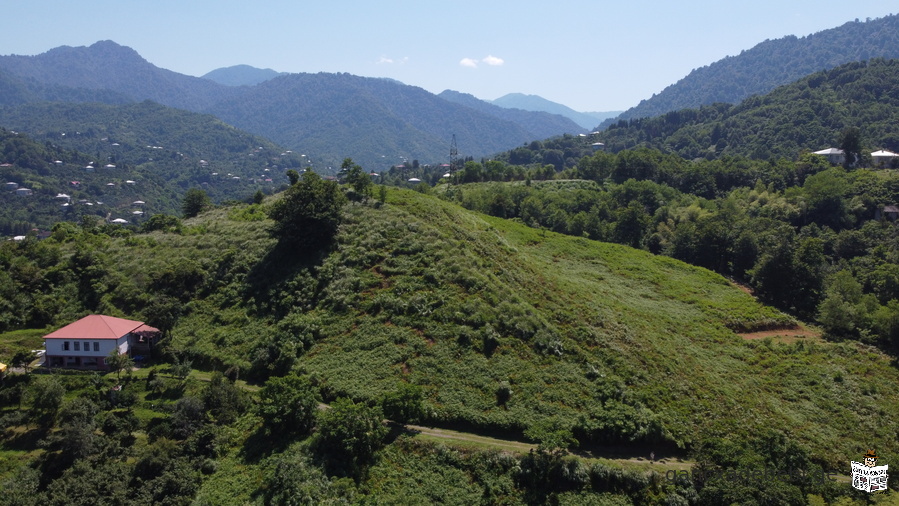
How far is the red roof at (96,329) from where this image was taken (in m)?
33.8

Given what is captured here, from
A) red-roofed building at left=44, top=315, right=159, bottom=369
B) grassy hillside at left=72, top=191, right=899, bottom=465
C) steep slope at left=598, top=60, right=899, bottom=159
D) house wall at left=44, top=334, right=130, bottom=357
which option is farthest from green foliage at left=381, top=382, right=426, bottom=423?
steep slope at left=598, top=60, right=899, bottom=159

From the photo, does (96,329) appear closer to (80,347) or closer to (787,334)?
(80,347)

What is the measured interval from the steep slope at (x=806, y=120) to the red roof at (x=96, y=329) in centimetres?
14248

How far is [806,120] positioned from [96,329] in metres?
169

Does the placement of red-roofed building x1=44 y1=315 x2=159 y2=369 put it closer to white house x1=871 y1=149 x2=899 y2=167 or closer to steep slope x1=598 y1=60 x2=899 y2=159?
white house x1=871 y1=149 x2=899 y2=167

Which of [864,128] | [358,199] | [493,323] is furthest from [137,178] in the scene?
[864,128]

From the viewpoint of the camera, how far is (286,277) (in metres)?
42.2

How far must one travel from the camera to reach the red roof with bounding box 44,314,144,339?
33812 mm

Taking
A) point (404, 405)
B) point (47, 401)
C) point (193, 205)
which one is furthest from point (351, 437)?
point (193, 205)

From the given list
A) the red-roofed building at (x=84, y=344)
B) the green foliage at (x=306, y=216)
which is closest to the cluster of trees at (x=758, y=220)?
the green foliage at (x=306, y=216)

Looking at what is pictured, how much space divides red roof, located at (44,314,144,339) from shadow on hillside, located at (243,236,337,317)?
8441 millimetres

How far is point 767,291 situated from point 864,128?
112m

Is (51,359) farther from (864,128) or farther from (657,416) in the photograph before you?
(864,128)

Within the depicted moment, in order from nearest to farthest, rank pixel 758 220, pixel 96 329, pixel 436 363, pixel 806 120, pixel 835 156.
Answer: pixel 436 363, pixel 96 329, pixel 758 220, pixel 835 156, pixel 806 120
